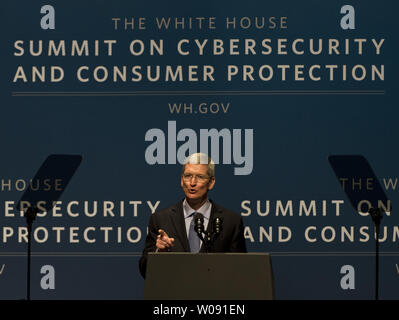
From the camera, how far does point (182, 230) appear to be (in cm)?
418

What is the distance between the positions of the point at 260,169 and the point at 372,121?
91cm

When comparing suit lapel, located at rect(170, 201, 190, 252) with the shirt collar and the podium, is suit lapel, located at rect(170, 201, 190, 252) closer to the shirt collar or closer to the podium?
the shirt collar

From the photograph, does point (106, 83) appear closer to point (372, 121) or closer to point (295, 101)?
point (295, 101)

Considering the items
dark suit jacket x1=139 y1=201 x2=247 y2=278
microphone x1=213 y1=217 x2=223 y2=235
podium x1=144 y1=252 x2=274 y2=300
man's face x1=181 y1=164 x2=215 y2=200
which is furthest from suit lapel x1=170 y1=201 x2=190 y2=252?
podium x1=144 y1=252 x2=274 y2=300

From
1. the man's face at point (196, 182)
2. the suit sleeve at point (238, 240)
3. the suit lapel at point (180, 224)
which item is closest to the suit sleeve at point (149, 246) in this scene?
the suit lapel at point (180, 224)

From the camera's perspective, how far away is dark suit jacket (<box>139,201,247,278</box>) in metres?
4.10

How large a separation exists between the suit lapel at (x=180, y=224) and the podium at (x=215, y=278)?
4.14ft

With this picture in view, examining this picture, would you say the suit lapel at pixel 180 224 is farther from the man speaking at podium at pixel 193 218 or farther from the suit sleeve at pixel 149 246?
the suit sleeve at pixel 149 246

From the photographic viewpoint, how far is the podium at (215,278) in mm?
2797

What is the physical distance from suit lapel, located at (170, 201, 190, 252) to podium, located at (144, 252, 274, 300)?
1.26m

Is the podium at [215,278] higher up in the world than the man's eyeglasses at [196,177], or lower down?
lower down

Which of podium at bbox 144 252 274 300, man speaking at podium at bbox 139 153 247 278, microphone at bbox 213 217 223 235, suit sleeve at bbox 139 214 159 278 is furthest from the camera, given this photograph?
man speaking at podium at bbox 139 153 247 278

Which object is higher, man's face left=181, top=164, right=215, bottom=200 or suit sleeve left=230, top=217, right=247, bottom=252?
man's face left=181, top=164, right=215, bottom=200
